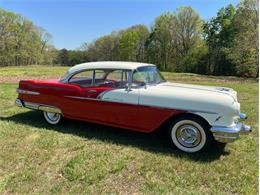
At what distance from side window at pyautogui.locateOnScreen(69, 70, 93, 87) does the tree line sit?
26.6m

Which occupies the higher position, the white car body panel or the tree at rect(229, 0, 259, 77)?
the tree at rect(229, 0, 259, 77)

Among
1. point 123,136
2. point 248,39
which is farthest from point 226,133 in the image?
point 248,39

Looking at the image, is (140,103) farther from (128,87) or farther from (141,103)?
(128,87)

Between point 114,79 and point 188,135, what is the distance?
70.9 inches

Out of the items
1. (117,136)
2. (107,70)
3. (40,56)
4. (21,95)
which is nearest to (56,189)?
(117,136)

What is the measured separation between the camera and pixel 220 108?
12.1 feet

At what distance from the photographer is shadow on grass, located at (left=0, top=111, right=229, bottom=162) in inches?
157

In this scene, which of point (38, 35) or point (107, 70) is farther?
point (38, 35)

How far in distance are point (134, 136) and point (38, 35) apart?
50.9 metres

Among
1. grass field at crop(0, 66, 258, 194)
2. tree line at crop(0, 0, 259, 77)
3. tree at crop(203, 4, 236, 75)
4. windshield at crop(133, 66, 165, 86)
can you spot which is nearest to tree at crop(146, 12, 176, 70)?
tree line at crop(0, 0, 259, 77)

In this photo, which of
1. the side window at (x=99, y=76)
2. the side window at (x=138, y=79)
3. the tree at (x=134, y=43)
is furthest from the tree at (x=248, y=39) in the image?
the tree at (x=134, y=43)

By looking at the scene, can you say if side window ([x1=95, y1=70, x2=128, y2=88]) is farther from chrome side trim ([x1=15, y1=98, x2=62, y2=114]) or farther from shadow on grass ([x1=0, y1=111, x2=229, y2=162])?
chrome side trim ([x1=15, y1=98, x2=62, y2=114])

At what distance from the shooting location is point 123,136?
4.77 m

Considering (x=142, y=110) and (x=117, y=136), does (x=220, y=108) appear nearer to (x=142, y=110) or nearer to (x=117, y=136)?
(x=142, y=110)
